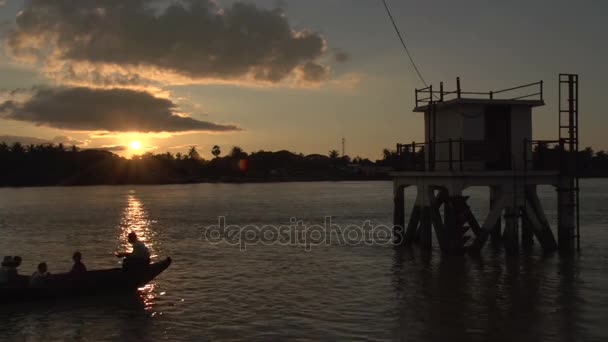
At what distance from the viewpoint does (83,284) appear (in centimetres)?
1856

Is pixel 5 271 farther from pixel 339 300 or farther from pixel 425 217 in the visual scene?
pixel 425 217

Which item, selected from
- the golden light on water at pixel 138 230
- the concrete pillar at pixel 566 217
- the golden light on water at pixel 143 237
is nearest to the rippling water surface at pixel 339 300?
the golden light on water at pixel 143 237

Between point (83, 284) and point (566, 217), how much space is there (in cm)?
1943

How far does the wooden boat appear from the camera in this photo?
1748 centimetres

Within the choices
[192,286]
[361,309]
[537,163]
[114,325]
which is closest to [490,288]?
[361,309]

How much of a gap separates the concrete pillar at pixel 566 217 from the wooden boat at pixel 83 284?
16.6 meters

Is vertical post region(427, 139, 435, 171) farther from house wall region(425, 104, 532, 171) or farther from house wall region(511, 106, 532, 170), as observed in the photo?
house wall region(511, 106, 532, 170)

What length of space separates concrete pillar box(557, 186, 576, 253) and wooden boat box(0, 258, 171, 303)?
652 inches

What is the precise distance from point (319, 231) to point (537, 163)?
64.5ft

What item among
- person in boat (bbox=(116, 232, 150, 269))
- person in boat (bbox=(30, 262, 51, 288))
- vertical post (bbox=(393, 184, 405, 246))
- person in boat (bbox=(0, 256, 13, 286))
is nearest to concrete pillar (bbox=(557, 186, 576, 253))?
vertical post (bbox=(393, 184, 405, 246))

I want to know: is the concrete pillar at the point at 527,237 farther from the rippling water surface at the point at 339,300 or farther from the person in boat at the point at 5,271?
the person in boat at the point at 5,271

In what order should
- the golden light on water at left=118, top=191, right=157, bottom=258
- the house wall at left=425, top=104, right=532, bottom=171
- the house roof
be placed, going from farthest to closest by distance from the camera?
1. the golden light on water at left=118, top=191, right=157, bottom=258
2. the house wall at left=425, top=104, right=532, bottom=171
3. the house roof

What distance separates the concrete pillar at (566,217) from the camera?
80.4 feet

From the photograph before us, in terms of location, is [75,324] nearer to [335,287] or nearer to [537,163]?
[335,287]
